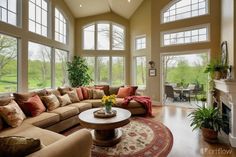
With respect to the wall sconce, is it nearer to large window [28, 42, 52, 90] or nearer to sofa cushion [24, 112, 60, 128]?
large window [28, 42, 52, 90]

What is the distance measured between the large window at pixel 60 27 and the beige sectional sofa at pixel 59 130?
3270mm

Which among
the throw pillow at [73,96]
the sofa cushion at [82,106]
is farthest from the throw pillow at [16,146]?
the throw pillow at [73,96]

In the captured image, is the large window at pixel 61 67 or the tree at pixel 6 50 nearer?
the tree at pixel 6 50

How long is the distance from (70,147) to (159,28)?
5.99m

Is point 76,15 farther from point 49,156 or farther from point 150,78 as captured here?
point 49,156

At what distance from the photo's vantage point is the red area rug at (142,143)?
2473 mm

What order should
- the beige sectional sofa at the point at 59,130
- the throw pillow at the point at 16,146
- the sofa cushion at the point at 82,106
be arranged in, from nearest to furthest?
1. the throw pillow at the point at 16,146
2. the beige sectional sofa at the point at 59,130
3. the sofa cushion at the point at 82,106

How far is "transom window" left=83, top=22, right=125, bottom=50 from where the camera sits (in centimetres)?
737

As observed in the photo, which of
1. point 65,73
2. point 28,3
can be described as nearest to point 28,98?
point 28,3

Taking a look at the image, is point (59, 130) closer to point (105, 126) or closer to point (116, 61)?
point (105, 126)

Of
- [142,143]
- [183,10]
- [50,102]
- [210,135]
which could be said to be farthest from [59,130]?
[183,10]

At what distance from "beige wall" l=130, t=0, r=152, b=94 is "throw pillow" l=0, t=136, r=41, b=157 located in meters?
5.68

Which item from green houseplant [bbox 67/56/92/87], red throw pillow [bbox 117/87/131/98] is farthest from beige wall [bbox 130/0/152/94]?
green houseplant [bbox 67/56/92/87]

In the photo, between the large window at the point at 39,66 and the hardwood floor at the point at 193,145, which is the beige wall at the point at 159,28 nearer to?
the hardwood floor at the point at 193,145
